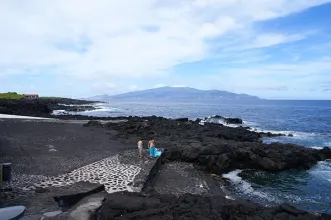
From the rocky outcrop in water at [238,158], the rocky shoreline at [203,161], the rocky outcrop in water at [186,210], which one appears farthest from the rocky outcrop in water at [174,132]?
the rocky outcrop in water at [186,210]

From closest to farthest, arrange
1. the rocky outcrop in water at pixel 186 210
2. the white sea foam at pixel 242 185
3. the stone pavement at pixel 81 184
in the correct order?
1. the rocky outcrop in water at pixel 186 210
2. the stone pavement at pixel 81 184
3. the white sea foam at pixel 242 185

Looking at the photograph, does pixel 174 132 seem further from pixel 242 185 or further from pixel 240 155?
pixel 242 185

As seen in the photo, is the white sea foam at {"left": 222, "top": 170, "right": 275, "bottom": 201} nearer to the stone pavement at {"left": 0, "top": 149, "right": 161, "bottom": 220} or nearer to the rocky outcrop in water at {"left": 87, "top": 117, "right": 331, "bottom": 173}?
the rocky outcrop in water at {"left": 87, "top": 117, "right": 331, "bottom": 173}

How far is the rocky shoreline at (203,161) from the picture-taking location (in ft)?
31.4

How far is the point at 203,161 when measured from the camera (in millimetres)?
20453

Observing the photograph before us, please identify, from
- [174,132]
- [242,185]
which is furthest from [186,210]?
[174,132]

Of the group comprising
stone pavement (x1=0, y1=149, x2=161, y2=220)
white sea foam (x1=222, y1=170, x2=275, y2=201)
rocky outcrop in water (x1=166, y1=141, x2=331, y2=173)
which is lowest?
white sea foam (x1=222, y1=170, x2=275, y2=201)

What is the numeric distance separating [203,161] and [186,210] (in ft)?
36.4

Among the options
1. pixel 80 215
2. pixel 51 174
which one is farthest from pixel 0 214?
pixel 51 174

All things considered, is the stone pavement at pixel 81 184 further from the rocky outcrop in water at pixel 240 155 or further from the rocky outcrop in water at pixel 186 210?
the rocky outcrop in water at pixel 240 155

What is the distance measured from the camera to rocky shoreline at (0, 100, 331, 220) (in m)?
9.59

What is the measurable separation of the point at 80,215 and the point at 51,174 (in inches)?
222

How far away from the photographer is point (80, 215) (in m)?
9.19

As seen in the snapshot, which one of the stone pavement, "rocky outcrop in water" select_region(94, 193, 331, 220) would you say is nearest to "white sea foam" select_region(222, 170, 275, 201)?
the stone pavement
